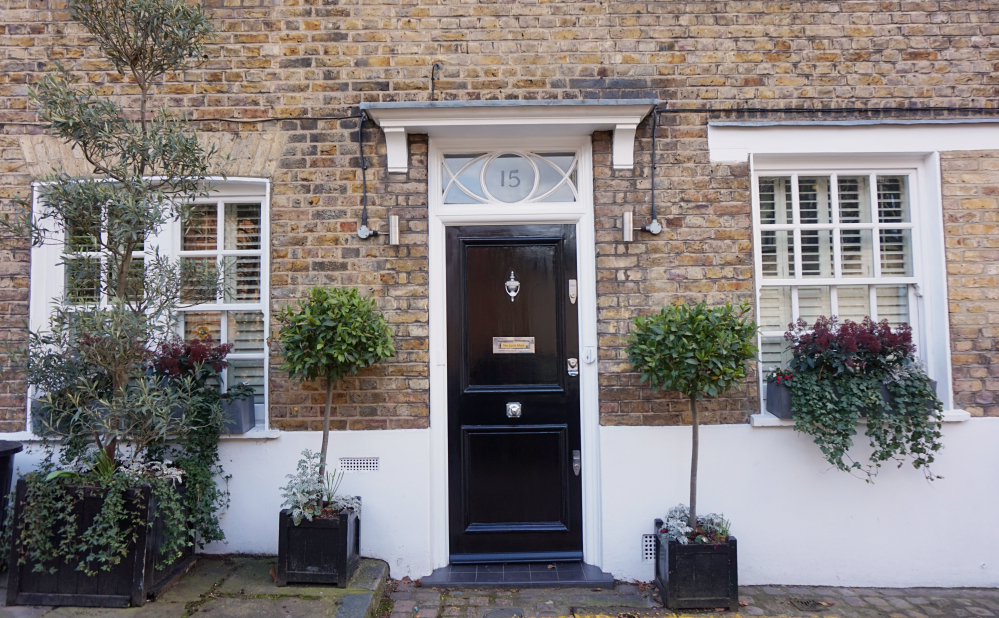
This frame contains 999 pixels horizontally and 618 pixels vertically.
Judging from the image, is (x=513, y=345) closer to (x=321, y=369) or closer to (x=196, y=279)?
(x=321, y=369)

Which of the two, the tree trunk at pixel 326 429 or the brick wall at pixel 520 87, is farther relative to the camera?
the brick wall at pixel 520 87

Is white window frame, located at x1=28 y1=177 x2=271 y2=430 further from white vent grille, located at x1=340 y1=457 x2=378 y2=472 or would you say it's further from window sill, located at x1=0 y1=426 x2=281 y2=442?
white vent grille, located at x1=340 y1=457 x2=378 y2=472

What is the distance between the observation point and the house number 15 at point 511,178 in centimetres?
412

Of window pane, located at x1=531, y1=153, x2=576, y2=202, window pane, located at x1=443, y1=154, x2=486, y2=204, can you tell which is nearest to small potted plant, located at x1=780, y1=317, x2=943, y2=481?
window pane, located at x1=531, y1=153, x2=576, y2=202

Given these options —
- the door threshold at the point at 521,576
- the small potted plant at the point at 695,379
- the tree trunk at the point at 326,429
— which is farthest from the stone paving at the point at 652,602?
the tree trunk at the point at 326,429

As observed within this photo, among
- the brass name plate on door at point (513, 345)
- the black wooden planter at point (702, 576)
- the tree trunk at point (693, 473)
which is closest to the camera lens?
the black wooden planter at point (702, 576)

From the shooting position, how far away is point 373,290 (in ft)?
12.7

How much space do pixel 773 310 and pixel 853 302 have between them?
1.97ft

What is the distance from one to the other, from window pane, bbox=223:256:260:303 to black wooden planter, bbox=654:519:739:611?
3326mm

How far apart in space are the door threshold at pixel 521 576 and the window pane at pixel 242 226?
267 centimetres

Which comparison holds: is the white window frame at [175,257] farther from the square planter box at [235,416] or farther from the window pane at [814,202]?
the window pane at [814,202]

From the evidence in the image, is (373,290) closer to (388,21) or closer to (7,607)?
(388,21)

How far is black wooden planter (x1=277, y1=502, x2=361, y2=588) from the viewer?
132 inches

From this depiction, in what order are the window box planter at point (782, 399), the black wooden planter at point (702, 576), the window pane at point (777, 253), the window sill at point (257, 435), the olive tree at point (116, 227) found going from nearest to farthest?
the olive tree at point (116, 227) < the black wooden planter at point (702, 576) < the window box planter at point (782, 399) < the window sill at point (257, 435) < the window pane at point (777, 253)
